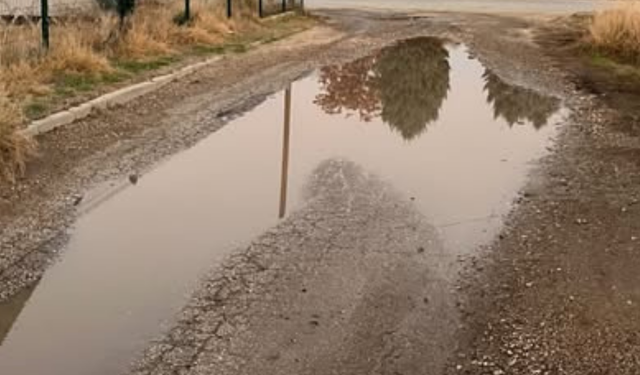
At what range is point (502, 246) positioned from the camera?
6.86m

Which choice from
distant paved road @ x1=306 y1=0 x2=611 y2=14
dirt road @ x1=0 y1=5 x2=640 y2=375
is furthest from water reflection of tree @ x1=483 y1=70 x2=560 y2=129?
distant paved road @ x1=306 y1=0 x2=611 y2=14

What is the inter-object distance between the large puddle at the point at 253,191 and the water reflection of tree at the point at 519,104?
0.03 metres

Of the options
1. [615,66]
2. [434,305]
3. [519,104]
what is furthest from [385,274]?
[615,66]

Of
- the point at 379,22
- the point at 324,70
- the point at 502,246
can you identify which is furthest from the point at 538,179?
the point at 379,22

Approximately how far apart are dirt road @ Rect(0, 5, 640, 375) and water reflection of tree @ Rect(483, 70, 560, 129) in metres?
1.33

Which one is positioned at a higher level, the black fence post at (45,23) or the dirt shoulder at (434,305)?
the black fence post at (45,23)

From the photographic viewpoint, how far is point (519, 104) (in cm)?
1305

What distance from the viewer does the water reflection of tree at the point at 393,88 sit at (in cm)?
1215

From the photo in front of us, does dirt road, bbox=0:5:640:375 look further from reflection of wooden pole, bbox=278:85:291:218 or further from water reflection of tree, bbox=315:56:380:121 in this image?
water reflection of tree, bbox=315:56:380:121

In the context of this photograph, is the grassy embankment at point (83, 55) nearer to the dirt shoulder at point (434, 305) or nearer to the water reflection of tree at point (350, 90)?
the water reflection of tree at point (350, 90)

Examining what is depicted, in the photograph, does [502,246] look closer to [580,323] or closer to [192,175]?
[580,323]

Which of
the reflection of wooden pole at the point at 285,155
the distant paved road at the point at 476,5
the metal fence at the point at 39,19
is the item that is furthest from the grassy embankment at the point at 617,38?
the distant paved road at the point at 476,5

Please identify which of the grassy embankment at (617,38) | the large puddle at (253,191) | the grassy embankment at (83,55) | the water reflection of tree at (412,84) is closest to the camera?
the large puddle at (253,191)

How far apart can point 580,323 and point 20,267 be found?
3615 mm
